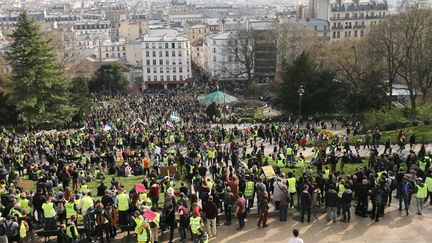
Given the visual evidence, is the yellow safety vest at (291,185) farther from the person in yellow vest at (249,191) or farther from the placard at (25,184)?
the placard at (25,184)

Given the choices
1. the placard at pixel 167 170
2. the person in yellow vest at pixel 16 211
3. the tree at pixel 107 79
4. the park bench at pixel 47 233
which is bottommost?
the tree at pixel 107 79

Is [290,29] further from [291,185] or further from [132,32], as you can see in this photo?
[132,32]

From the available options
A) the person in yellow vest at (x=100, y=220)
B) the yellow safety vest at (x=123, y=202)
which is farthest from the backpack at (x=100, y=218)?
the yellow safety vest at (x=123, y=202)

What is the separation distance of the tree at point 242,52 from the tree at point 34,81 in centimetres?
3914

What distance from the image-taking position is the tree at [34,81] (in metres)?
48.8

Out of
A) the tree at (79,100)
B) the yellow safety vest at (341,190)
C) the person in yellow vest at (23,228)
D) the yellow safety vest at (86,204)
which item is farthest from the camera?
the tree at (79,100)

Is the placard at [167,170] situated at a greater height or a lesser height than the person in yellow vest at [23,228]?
lesser

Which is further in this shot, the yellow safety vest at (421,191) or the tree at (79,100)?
the tree at (79,100)

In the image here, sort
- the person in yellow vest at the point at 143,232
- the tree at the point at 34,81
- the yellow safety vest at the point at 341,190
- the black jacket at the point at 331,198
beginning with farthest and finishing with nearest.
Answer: the tree at the point at 34,81 < the yellow safety vest at the point at 341,190 < the black jacket at the point at 331,198 < the person in yellow vest at the point at 143,232

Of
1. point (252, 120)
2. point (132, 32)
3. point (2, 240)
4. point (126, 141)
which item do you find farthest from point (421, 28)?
point (132, 32)

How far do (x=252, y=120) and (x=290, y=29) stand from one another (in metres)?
30.0

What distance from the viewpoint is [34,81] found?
49219 mm

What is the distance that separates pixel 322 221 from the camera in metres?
17.2

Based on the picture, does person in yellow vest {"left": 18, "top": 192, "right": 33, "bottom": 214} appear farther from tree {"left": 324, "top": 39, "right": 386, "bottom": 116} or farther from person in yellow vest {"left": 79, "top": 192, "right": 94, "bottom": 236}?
tree {"left": 324, "top": 39, "right": 386, "bottom": 116}
